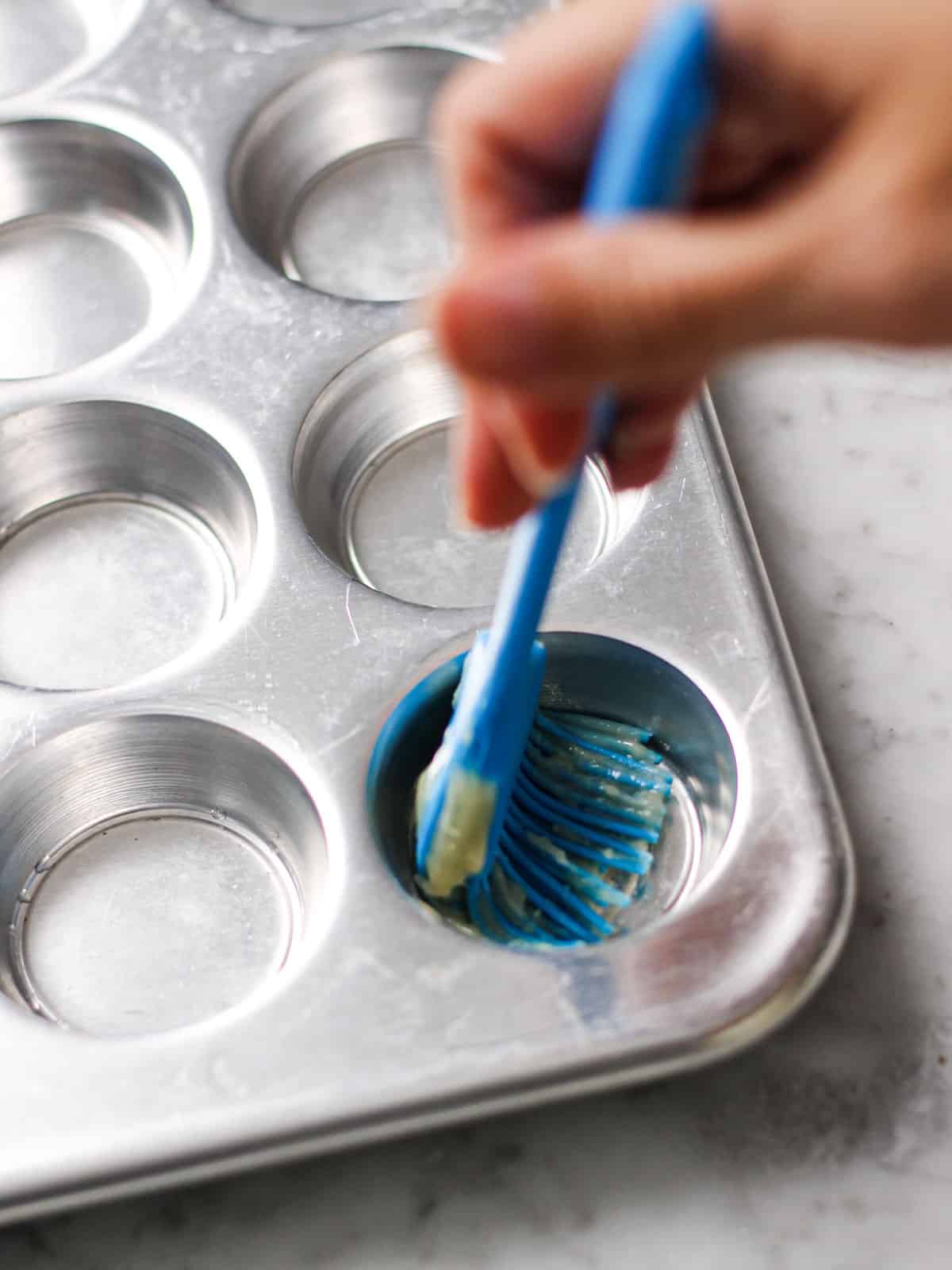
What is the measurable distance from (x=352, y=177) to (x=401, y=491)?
0.35 metres

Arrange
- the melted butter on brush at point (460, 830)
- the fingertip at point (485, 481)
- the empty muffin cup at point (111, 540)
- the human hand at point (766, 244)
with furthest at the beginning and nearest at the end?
1. the empty muffin cup at point (111, 540)
2. the melted butter on brush at point (460, 830)
3. the fingertip at point (485, 481)
4. the human hand at point (766, 244)

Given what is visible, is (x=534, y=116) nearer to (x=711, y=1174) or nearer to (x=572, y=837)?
(x=572, y=837)

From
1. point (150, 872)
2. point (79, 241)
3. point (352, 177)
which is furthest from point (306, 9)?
point (150, 872)

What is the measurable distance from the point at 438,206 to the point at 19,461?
429 mm

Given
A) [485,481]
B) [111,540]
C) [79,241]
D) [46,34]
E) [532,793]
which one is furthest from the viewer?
Answer: [46,34]

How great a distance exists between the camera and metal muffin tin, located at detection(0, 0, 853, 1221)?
753 millimetres

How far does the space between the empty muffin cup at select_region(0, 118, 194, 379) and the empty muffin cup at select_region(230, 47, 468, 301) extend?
0.28ft

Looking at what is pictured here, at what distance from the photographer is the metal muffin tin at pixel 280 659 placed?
29.6 inches

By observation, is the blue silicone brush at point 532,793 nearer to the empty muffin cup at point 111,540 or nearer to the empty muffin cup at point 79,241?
the empty muffin cup at point 111,540

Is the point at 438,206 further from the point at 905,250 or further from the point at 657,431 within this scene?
the point at 905,250

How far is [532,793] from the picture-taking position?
0.88 m

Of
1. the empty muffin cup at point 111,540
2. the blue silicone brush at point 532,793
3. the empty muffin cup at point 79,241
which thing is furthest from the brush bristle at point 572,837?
the empty muffin cup at point 79,241

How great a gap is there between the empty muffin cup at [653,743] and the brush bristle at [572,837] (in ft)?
0.04

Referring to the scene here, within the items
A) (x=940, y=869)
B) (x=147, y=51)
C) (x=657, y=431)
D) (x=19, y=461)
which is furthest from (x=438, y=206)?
(x=940, y=869)
